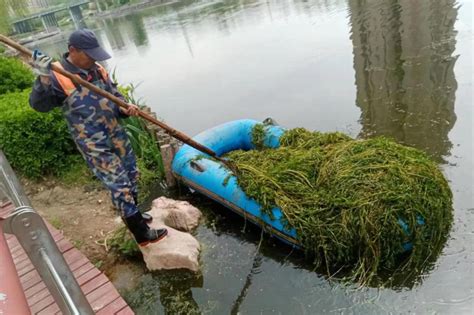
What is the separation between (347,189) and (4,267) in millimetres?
3193

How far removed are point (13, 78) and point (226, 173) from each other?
5222 mm

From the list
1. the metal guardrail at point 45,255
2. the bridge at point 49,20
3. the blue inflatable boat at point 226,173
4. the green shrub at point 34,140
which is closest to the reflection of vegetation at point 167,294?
the blue inflatable boat at point 226,173

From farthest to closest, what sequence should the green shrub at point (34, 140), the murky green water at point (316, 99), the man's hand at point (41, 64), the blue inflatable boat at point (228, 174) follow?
the green shrub at point (34, 140), the blue inflatable boat at point (228, 174), the murky green water at point (316, 99), the man's hand at point (41, 64)

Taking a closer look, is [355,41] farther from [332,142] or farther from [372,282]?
[372,282]

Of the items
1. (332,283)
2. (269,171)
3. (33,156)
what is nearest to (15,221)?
(332,283)

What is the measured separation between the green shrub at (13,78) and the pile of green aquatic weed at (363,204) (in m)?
5.45

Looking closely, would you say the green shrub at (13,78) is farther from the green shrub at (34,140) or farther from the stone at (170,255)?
the stone at (170,255)

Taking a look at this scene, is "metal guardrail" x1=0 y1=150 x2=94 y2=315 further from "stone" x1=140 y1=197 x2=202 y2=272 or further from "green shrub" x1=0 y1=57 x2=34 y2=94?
"green shrub" x1=0 y1=57 x2=34 y2=94

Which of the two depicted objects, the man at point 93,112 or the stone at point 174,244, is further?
the stone at point 174,244

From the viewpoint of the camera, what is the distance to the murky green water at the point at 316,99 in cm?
353

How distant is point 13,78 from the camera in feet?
24.6

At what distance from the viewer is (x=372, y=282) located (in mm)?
3496

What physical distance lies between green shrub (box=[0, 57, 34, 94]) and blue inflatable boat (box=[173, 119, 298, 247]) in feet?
13.7

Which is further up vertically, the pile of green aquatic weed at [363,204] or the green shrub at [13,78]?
the green shrub at [13,78]
